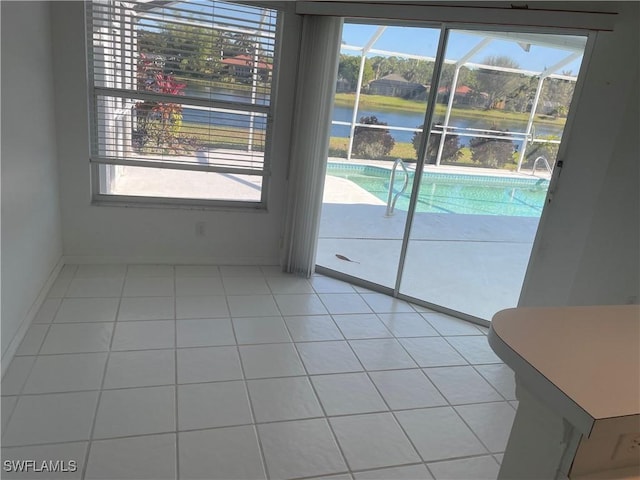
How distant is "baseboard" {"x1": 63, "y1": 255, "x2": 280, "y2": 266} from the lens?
11.6 feet

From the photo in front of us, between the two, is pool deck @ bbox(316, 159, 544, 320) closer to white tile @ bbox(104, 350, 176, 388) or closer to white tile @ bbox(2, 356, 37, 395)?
white tile @ bbox(104, 350, 176, 388)

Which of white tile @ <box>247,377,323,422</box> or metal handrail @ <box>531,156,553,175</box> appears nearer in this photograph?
white tile @ <box>247,377,323,422</box>

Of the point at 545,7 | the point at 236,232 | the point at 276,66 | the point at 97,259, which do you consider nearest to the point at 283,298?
the point at 236,232

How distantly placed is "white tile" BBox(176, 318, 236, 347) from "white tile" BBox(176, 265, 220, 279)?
2.49ft

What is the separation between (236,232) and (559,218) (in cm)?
241

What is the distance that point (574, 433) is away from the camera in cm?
93

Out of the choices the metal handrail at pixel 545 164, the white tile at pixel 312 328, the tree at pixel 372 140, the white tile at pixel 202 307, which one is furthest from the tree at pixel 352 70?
the white tile at pixel 202 307

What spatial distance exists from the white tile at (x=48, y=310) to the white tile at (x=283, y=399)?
134 centimetres

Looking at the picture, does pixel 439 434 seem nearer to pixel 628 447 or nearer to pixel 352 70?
pixel 628 447

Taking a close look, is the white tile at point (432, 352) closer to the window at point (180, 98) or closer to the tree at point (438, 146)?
the tree at point (438, 146)

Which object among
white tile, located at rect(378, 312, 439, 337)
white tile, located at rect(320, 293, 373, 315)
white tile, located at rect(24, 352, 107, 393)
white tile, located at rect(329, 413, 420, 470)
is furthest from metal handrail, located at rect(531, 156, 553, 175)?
white tile, located at rect(24, 352, 107, 393)

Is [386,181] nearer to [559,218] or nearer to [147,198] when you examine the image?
[559,218]

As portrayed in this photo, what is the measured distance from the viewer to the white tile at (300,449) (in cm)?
183

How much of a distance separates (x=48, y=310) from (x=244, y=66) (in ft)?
7.15
